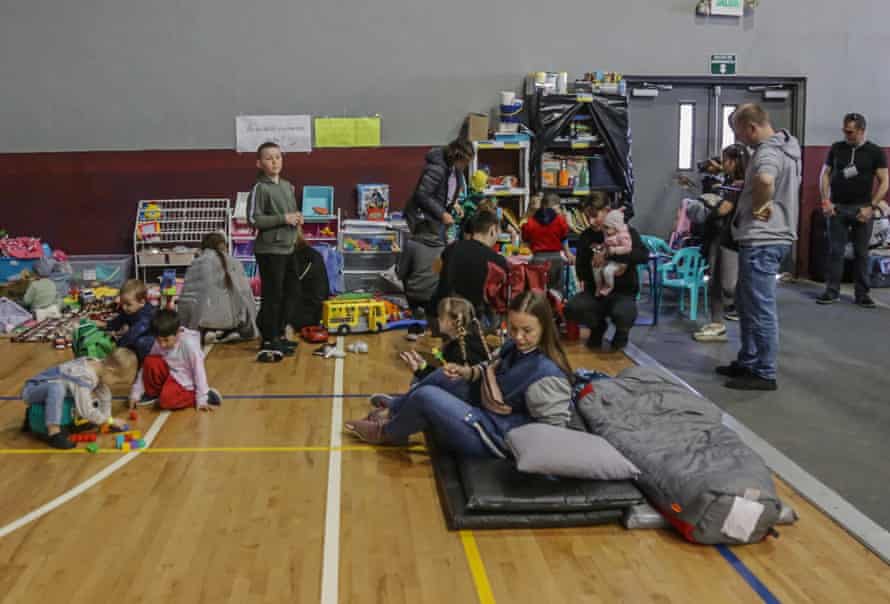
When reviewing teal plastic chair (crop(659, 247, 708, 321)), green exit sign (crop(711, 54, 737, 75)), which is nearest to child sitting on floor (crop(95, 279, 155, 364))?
teal plastic chair (crop(659, 247, 708, 321))

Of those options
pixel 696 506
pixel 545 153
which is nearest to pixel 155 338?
pixel 696 506

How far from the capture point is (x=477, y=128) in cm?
981

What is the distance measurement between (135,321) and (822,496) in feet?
13.7

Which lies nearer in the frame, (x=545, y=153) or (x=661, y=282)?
(x=661, y=282)

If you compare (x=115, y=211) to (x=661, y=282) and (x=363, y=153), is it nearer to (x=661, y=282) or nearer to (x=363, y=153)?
(x=363, y=153)

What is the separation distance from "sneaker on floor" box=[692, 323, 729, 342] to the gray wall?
388 cm

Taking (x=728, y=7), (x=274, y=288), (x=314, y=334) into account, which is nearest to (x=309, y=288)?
(x=314, y=334)

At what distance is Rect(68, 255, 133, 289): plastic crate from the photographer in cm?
982

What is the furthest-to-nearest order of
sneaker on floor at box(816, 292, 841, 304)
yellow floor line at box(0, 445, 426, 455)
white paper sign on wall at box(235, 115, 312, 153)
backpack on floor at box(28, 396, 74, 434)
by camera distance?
white paper sign on wall at box(235, 115, 312, 153) < sneaker on floor at box(816, 292, 841, 304) < backpack on floor at box(28, 396, 74, 434) < yellow floor line at box(0, 445, 426, 455)

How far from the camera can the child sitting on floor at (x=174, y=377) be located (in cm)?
571

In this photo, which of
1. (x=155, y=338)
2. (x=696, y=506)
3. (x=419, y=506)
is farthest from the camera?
(x=155, y=338)

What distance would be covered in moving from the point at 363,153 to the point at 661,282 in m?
3.60

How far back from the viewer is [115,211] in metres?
10.2

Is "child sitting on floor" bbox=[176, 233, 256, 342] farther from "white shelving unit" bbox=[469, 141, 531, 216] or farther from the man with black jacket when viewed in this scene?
"white shelving unit" bbox=[469, 141, 531, 216]
